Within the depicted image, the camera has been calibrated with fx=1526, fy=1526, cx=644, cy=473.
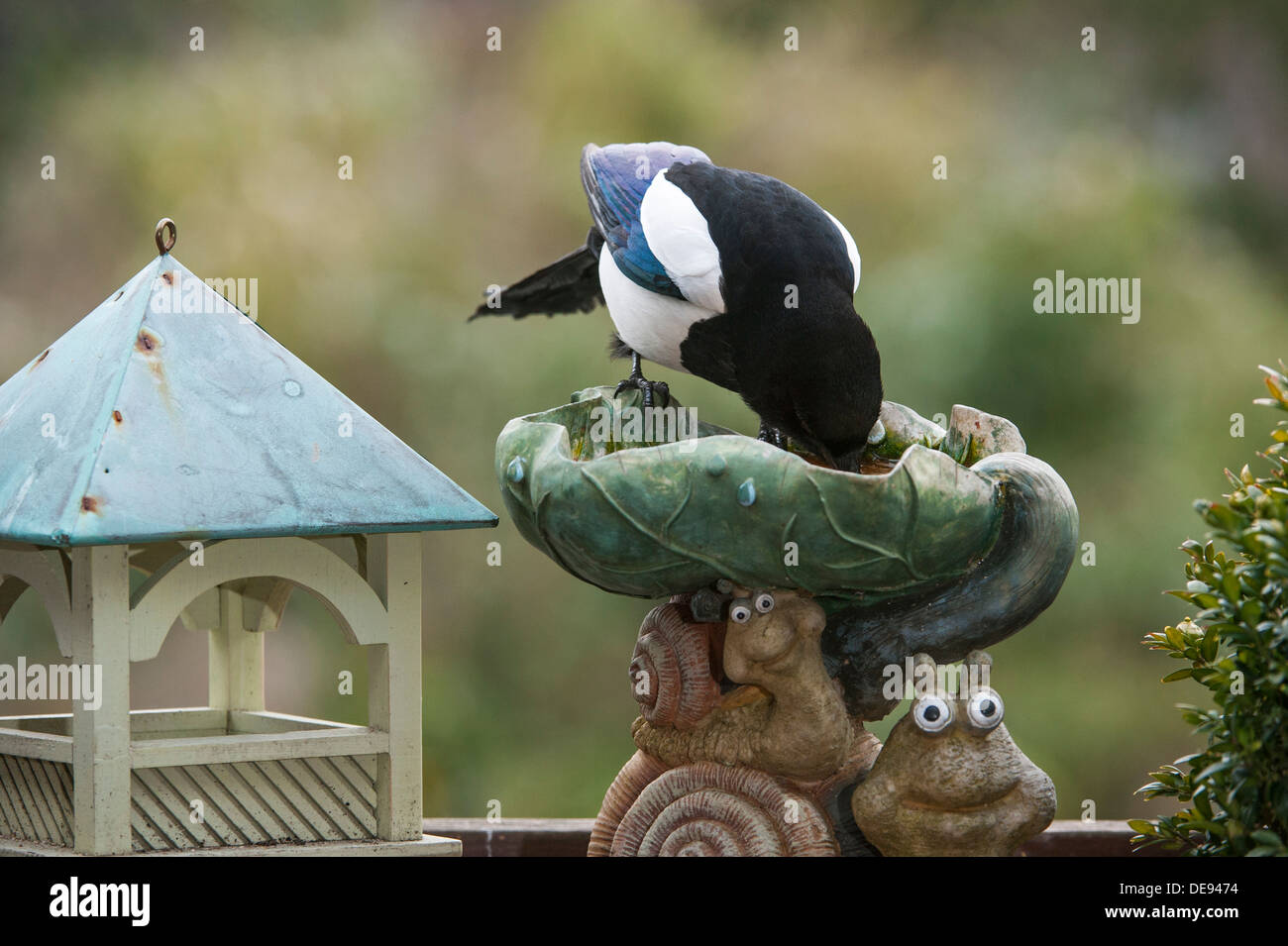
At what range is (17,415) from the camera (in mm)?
1776

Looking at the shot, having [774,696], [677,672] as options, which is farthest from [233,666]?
[774,696]

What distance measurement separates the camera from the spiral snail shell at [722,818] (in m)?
1.76

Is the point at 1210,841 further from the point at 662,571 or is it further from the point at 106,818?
the point at 106,818

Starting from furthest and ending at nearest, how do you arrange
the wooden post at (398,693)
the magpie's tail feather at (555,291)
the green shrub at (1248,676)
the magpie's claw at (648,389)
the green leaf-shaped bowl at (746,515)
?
the magpie's tail feather at (555,291), the magpie's claw at (648,389), the wooden post at (398,693), the green leaf-shaped bowl at (746,515), the green shrub at (1248,676)

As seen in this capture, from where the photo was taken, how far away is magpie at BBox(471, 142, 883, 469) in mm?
1855

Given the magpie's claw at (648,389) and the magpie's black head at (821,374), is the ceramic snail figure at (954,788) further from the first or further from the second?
the magpie's claw at (648,389)

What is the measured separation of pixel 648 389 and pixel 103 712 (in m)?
0.85

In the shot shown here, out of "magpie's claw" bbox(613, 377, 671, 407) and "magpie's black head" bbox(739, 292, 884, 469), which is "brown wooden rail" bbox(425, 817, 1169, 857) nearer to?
"magpie's claw" bbox(613, 377, 671, 407)

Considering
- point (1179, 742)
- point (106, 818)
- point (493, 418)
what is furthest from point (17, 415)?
point (1179, 742)

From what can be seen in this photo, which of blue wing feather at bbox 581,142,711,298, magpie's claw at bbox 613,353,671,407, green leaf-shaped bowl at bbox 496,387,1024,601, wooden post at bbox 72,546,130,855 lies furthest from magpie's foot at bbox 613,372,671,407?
wooden post at bbox 72,546,130,855

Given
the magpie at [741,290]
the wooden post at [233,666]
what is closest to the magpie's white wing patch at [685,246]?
the magpie at [741,290]

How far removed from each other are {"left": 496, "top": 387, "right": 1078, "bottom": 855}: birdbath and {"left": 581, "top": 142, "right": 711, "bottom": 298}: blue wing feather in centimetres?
29

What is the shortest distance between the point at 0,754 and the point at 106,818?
0.31 metres

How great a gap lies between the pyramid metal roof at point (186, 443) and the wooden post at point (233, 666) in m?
0.45
